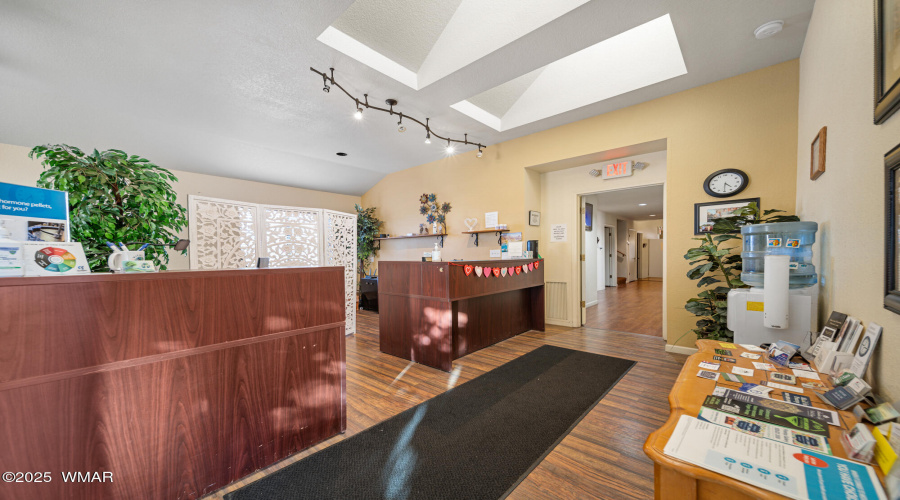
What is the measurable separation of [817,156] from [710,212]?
148 centimetres

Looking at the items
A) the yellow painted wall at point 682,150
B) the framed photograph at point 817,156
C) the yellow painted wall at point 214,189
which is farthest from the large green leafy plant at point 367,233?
the framed photograph at point 817,156

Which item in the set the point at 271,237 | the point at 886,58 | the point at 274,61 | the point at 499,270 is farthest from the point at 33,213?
the point at 271,237

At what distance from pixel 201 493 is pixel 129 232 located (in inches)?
64.1

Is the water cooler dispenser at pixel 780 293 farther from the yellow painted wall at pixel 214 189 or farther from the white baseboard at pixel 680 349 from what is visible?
the yellow painted wall at pixel 214 189

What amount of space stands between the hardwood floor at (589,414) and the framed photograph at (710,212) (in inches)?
58.2

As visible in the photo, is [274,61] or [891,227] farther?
[274,61]

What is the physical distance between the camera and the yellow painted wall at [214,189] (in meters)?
4.08

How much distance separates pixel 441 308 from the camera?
3236mm

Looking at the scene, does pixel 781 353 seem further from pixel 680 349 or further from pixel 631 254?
pixel 631 254

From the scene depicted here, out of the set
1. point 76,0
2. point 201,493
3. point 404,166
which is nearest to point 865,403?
point 201,493

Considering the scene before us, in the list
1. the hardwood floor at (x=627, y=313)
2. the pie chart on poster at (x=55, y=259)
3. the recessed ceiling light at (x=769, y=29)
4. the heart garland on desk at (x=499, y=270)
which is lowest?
the hardwood floor at (x=627, y=313)

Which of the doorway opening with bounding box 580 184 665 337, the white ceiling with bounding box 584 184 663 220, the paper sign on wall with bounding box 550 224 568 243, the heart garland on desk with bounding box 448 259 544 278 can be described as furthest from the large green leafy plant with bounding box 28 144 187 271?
the white ceiling with bounding box 584 184 663 220

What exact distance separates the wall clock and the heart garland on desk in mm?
2169

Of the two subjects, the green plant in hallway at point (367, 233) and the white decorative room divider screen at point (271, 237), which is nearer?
the white decorative room divider screen at point (271, 237)
